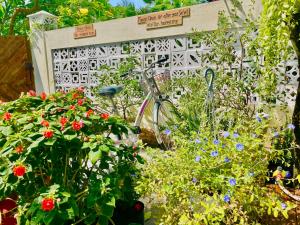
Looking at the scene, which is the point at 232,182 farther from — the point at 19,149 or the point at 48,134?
the point at 19,149

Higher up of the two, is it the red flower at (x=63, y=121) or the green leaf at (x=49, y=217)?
the red flower at (x=63, y=121)

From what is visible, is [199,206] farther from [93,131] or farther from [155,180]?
[93,131]

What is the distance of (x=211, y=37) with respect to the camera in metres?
4.13

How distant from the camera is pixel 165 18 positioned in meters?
4.87

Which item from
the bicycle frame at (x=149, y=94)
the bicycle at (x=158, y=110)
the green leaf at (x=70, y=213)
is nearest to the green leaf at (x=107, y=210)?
the green leaf at (x=70, y=213)

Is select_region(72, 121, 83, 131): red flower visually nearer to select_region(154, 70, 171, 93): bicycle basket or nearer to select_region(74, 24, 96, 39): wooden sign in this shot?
select_region(154, 70, 171, 93): bicycle basket

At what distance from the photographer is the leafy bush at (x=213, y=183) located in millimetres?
2014

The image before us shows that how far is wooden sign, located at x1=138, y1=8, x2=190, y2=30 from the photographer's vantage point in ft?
15.5

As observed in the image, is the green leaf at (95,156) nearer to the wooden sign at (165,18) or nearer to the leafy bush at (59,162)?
the leafy bush at (59,162)

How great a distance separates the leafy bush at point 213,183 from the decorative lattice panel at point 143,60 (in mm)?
1636

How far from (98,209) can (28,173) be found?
498mm

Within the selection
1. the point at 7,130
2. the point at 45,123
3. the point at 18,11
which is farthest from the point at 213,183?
the point at 18,11

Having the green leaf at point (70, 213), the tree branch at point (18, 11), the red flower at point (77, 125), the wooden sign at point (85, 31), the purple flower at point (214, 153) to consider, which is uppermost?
the tree branch at point (18, 11)

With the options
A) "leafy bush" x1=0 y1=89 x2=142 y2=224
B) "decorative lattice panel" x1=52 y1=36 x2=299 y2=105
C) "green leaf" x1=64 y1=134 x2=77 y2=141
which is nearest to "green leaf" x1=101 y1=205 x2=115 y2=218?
"leafy bush" x1=0 y1=89 x2=142 y2=224
